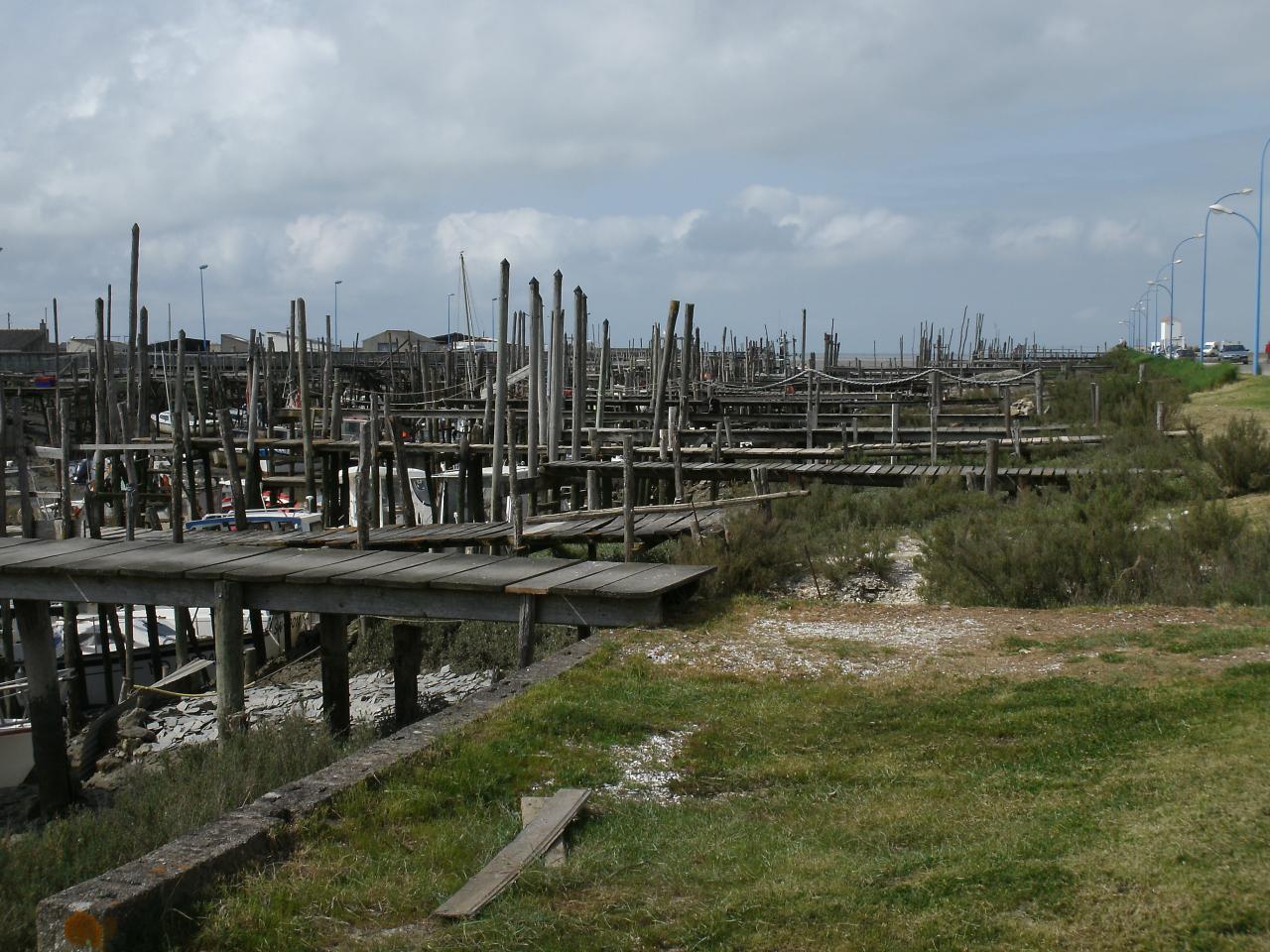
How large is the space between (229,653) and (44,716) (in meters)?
2.53

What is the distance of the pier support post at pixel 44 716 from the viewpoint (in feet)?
39.3

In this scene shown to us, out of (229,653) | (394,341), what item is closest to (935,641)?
(229,653)

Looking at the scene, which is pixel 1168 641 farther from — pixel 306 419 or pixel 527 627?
pixel 306 419

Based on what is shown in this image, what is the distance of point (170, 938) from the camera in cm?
432

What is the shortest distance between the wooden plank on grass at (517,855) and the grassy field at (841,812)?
82 mm

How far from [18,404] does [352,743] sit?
18966 mm

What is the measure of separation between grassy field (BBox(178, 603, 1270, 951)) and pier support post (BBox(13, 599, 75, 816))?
6.80 m

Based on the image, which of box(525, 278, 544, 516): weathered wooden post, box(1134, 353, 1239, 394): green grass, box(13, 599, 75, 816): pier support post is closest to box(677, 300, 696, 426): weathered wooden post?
box(525, 278, 544, 516): weathered wooden post

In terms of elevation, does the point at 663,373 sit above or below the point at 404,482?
above

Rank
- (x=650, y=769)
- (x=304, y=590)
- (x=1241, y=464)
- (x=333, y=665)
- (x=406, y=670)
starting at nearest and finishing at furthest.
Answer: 1. (x=650, y=769)
2. (x=304, y=590)
3. (x=406, y=670)
4. (x=333, y=665)
5. (x=1241, y=464)

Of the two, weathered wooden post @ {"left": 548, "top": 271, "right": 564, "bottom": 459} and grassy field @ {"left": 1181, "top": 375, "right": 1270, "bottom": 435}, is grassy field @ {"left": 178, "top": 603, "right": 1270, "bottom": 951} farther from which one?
grassy field @ {"left": 1181, "top": 375, "right": 1270, "bottom": 435}

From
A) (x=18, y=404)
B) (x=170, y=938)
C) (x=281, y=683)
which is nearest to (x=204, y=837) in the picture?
(x=170, y=938)

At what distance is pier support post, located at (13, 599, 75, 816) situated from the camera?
12.0 metres

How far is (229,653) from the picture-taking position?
11.0 meters
